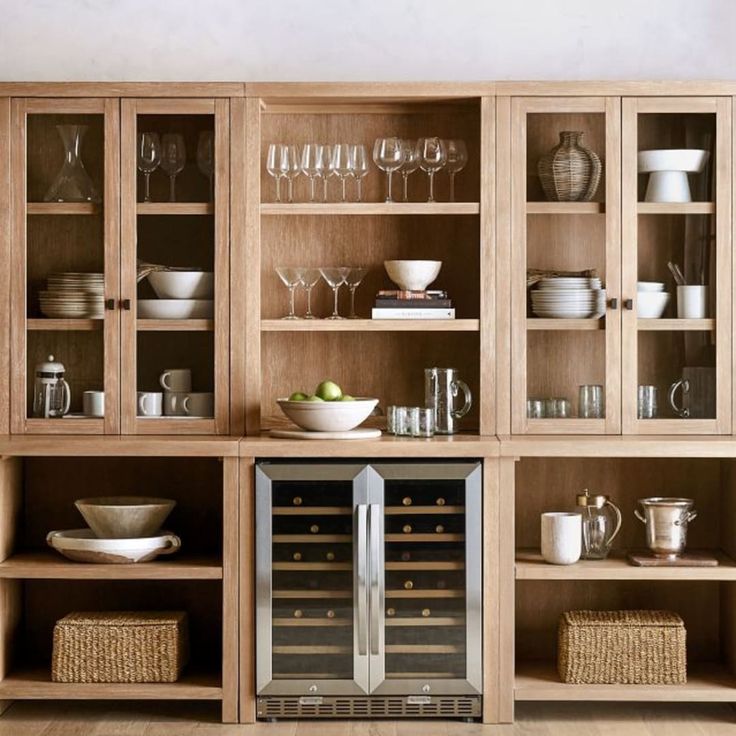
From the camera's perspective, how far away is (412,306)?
4.12 m

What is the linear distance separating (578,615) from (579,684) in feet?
0.77

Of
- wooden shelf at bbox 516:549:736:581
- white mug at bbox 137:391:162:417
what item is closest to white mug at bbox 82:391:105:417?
white mug at bbox 137:391:162:417

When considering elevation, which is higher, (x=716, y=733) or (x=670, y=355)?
(x=670, y=355)

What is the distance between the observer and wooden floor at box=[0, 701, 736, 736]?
380 cm

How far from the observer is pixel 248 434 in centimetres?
408

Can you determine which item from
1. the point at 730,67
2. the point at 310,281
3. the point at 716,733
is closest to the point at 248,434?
the point at 310,281

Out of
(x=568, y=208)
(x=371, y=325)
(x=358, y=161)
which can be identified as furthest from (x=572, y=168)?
(x=371, y=325)

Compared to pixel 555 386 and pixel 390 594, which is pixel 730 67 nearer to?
pixel 555 386

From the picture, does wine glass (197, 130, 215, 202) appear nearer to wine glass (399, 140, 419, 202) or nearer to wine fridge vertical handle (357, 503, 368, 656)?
wine glass (399, 140, 419, 202)

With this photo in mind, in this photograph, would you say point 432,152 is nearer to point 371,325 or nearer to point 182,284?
point 371,325

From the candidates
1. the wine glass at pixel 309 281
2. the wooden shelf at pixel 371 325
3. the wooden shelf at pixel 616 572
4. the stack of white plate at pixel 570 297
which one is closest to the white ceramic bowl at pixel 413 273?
the wooden shelf at pixel 371 325

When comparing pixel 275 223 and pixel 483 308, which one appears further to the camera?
pixel 275 223

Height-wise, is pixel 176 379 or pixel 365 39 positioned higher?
pixel 365 39

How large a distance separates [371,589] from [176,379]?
958mm
